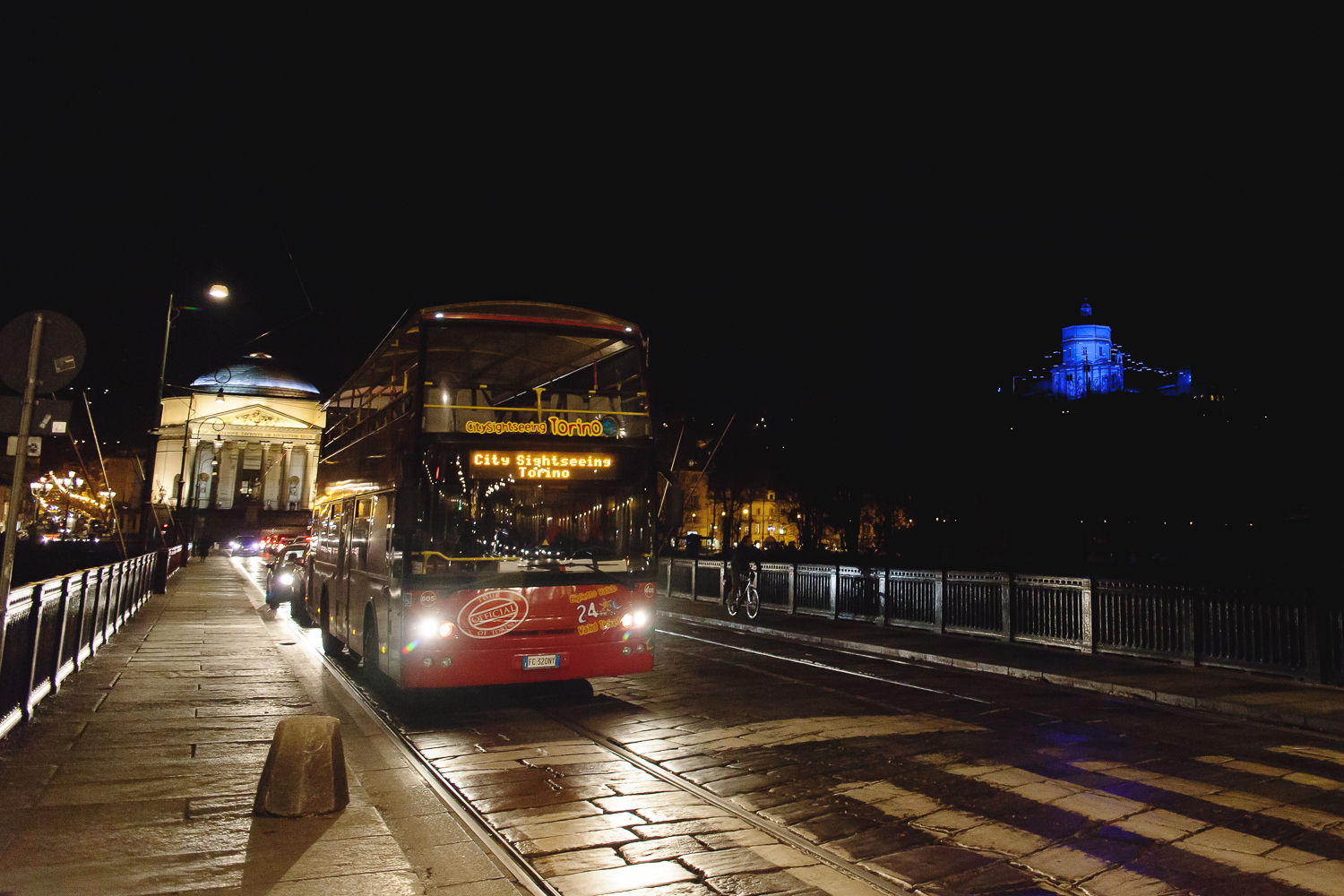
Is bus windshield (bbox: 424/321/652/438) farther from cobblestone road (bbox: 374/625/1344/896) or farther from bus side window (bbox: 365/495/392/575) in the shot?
cobblestone road (bbox: 374/625/1344/896)

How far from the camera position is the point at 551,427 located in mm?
9930

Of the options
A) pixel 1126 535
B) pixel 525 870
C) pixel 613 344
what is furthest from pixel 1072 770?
pixel 1126 535

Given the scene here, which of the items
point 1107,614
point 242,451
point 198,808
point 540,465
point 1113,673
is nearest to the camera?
point 198,808

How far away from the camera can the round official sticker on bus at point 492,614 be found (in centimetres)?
963

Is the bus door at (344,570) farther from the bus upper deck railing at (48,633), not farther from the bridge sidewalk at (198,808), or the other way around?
the bus upper deck railing at (48,633)

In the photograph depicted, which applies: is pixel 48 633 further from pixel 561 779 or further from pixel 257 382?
pixel 257 382

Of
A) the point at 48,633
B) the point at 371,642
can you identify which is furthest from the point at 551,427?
the point at 48,633

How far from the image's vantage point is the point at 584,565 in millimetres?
10055

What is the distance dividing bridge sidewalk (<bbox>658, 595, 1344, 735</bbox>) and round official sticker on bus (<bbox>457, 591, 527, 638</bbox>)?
6.96 meters

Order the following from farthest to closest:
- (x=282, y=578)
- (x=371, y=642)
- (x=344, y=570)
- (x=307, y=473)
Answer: (x=307, y=473)
(x=282, y=578)
(x=344, y=570)
(x=371, y=642)

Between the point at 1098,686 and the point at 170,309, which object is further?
the point at 170,309

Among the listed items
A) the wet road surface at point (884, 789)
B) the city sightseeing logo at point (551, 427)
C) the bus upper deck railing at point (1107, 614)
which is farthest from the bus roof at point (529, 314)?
the bus upper deck railing at point (1107, 614)

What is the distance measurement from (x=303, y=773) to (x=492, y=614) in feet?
13.0

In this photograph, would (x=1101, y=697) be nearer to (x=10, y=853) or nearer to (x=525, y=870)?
(x=525, y=870)
